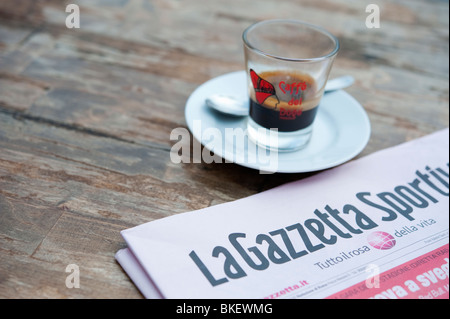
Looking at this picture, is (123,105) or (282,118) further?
(123,105)

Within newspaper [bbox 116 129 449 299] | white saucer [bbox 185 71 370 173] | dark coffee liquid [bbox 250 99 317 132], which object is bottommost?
newspaper [bbox 116 129 449 299]

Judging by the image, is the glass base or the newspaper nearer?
the newspaper

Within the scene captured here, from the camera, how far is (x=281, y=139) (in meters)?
0.55

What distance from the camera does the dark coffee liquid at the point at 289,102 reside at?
0.53 m

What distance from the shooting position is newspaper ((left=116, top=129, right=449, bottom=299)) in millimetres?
407

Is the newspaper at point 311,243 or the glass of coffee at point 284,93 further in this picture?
the glass of coffee at point 284,93

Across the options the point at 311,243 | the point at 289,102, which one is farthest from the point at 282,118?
the point at 311,243

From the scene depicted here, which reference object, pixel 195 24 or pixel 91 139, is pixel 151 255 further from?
pixel 195 24

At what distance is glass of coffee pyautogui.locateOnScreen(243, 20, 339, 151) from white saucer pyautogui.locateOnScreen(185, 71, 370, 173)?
17mm

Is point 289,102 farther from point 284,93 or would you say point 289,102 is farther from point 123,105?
point 123,105

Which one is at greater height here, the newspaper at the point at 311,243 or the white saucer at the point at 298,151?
the white saucer at the point at 298,151

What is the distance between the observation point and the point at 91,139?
0.58 metres

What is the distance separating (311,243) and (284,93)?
177 millimetres

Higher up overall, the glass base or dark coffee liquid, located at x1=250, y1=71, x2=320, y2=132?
dark coffee liquid, located at x1=250, y1=71, x2=320, y2=132
